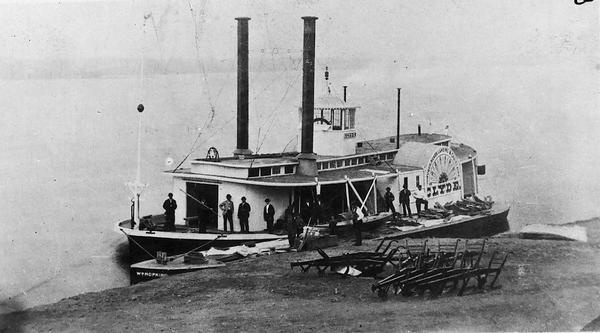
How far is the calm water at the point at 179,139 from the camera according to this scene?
27.0 m

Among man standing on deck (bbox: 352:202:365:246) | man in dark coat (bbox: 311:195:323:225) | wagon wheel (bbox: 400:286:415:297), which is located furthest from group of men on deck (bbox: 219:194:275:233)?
wagon wheel (bbox: 400:286:415:297)

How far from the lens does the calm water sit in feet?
88.6

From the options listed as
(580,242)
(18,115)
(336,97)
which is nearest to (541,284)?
(580,242)

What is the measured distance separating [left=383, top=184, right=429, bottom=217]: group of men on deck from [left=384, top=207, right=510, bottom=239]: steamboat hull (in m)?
1.00

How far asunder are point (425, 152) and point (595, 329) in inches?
543

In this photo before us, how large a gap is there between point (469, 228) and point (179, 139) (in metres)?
42.8

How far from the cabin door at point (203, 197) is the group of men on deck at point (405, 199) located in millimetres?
5569

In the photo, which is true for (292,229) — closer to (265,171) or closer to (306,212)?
(306,212)

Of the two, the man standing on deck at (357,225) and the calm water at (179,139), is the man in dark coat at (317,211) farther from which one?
the calm water at (179,139)

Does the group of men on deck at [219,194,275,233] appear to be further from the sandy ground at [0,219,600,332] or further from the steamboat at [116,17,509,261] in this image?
the sandy ground at [0,219,600,332]

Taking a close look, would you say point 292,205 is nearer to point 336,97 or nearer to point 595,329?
point 336,97

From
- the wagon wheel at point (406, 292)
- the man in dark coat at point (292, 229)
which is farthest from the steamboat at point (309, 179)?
the wagon wheel at point (406, 292)

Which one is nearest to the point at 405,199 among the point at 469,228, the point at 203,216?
the point at 469,228

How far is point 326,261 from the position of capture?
1630cm
